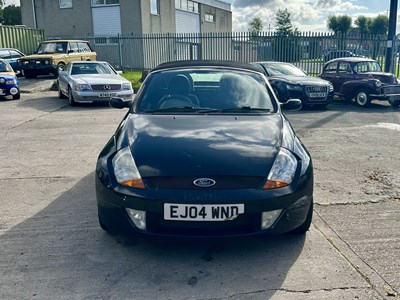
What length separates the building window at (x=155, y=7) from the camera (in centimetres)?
3007

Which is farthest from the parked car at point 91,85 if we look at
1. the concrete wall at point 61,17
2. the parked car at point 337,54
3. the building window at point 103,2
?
the concrete wall at point 61,17

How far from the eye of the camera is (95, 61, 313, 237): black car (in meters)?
3.05

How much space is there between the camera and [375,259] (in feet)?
10.9

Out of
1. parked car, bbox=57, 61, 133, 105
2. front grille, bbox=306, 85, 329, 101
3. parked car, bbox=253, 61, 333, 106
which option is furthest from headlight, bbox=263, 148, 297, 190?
parked car, bbox=57, 61, 133, 105

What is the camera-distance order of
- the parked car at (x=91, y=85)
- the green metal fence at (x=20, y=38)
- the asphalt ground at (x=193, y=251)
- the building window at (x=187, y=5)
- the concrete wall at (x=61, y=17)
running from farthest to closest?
1. the building window at (x=187, y=5)
2. the concrete wall at (x=61, y=17)
3. the green metal fence at (x=20, y=38)
4. the parked car at (x=91, y=85)
5. the asphalt ground at (x=193, y=251)

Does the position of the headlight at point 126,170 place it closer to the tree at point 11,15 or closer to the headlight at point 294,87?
the headlight at point 294,87

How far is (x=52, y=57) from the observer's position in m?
18.1

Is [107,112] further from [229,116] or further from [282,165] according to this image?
[282,165]

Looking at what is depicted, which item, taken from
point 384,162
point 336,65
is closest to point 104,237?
point 384,162

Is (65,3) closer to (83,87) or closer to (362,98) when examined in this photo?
(83,87)

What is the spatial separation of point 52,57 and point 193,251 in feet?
55.1

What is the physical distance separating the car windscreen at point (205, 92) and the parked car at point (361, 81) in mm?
9118

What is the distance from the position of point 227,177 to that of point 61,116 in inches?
346

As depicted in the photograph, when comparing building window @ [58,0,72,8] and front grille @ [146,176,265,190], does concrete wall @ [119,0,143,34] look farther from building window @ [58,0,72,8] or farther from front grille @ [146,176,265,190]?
front grille @ [146,176,265,190]
